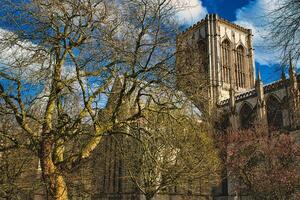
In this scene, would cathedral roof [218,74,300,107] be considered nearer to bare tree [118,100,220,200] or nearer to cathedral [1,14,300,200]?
cathedral [1,14,300,200]

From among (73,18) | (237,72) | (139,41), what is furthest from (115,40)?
(237,72)

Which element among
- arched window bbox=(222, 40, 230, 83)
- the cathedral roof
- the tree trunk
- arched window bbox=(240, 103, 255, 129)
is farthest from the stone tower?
the tree trunk

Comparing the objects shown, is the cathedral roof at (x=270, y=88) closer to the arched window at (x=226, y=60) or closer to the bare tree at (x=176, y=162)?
the arched window at (x=226, y=60)

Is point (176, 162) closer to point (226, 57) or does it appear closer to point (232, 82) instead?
point (232, 82)

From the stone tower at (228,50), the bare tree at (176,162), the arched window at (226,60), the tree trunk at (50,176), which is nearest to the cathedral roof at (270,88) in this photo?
the stone tower at (228,50)

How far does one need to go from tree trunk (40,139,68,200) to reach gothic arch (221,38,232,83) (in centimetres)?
4196

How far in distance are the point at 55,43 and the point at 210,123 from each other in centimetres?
402

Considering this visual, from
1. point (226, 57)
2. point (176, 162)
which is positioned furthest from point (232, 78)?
point (176, 162)

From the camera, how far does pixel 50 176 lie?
734 cm

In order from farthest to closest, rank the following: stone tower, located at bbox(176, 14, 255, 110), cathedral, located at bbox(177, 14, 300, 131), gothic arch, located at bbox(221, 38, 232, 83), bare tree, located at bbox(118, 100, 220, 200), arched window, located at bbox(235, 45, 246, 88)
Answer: arched window, located at bbox(235, 45, 246, 88) → gothic arch, located at bbox(221, 38, 232, 83) → stone tower, located at bbox(176, 14, 255, 110) → bare tree, located at bbox(118, 100, 220, 200) → cathedral, located at bbox(177, 14, 300, 131)

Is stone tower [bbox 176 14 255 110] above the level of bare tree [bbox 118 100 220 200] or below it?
above

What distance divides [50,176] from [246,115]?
33006 mm

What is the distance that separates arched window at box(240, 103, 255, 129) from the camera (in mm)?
36700

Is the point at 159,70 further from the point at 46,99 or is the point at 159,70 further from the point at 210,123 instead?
the point at 46,99
